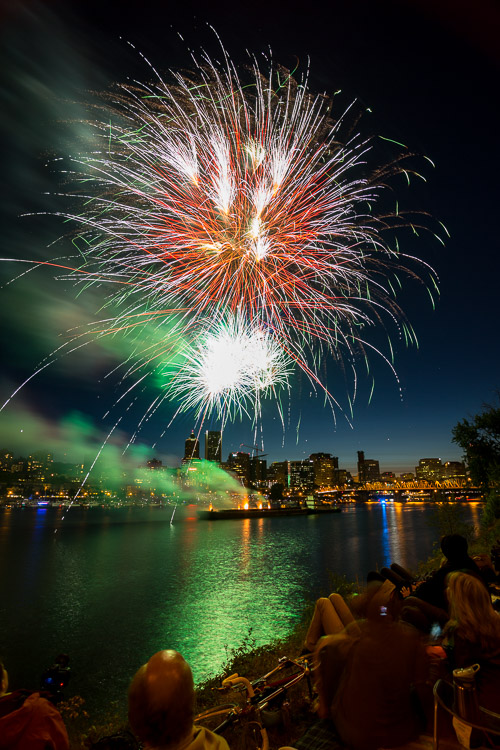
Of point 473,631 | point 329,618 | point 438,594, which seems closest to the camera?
point 473,631

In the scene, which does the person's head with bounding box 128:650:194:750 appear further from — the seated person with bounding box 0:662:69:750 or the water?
the water

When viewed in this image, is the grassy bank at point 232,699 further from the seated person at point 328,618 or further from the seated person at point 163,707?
the seated person at point 163,707

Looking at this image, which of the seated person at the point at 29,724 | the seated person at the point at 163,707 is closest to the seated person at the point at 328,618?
the seated person at the point at 29,724

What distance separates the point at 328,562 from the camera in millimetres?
37969

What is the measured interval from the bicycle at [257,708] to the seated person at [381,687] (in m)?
1.44

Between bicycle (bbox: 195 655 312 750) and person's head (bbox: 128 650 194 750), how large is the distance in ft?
7.38

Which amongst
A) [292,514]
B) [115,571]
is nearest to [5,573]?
[115,571]

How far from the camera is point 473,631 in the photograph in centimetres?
322

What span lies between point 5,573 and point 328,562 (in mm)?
28723

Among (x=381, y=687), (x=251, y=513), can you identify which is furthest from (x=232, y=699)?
(x=251, y=513)

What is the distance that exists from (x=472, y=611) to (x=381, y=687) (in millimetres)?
1092

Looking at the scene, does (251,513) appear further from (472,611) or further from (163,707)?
(163,707)

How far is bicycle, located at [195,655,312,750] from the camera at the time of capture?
13.1ft

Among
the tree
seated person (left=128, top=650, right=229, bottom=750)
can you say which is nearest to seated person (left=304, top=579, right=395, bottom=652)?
seated person (left=128, top=650, right=229, bottom=750)
